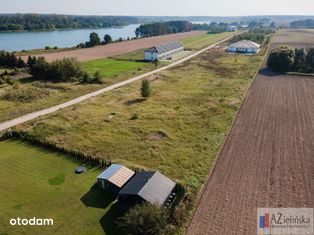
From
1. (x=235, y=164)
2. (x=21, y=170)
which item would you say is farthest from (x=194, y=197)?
(x=21, y=170)

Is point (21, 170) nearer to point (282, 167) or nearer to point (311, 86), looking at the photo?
point (282, 167)

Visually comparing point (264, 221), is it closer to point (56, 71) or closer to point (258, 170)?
point (258, 170)

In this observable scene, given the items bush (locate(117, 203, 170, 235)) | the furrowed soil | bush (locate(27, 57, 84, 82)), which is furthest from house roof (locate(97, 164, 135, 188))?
the furrowed soil

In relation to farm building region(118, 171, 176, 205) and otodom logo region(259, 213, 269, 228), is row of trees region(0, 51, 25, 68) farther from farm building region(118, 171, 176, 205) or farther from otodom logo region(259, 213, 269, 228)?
otodom logo region(259, 213, 269, 228)

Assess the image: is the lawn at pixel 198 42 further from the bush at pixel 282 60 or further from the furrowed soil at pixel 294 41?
the bush at pixel 282 60
